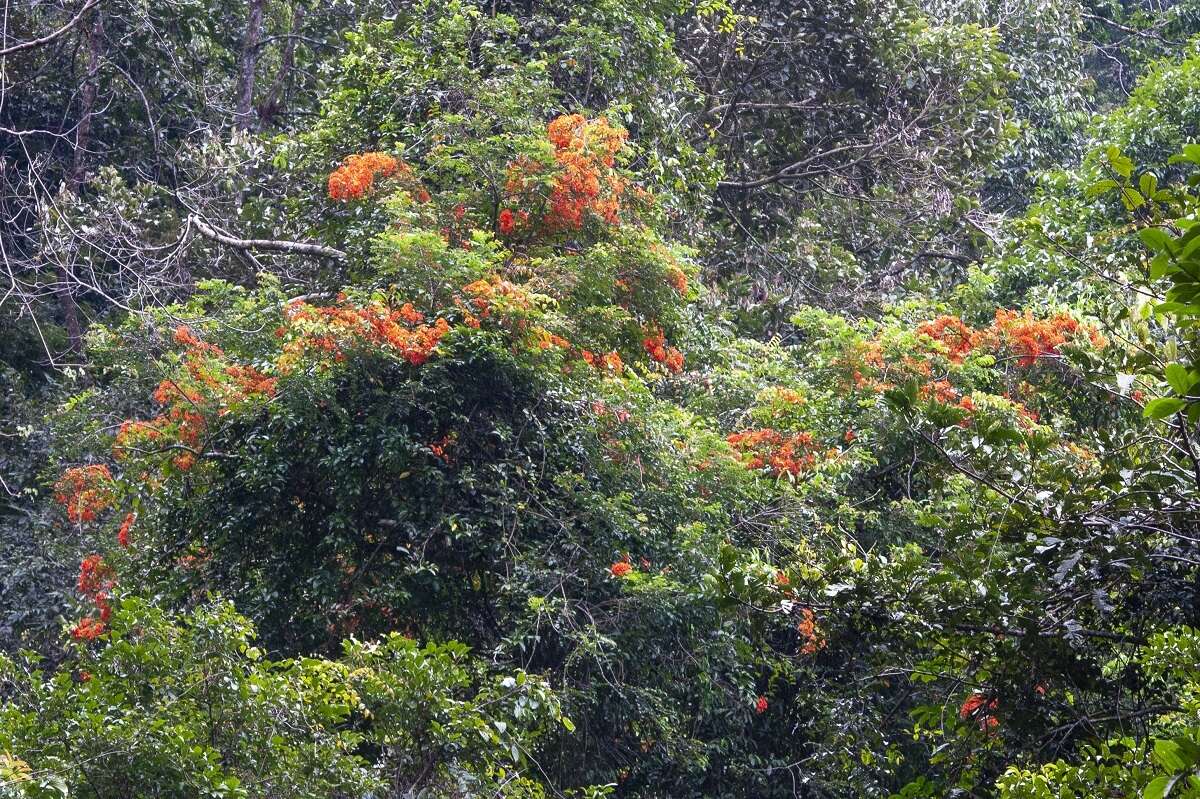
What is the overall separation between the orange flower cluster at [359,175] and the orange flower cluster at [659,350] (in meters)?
1.94

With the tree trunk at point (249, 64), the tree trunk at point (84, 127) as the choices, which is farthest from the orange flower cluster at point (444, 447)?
the tree trunk at point (249, 64)

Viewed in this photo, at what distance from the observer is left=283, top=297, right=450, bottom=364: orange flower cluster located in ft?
24.8

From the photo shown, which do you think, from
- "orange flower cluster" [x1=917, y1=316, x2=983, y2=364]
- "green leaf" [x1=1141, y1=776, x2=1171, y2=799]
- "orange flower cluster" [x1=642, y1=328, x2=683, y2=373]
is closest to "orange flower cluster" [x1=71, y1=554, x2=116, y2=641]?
"orange flower cluster" [x1=642, y1=328, x2=683, y2=373]

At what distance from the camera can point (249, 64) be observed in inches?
614

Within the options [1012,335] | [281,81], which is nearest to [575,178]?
[1012,335]

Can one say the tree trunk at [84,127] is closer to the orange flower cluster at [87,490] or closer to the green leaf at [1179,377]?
the orange flower cluster at [87,490]

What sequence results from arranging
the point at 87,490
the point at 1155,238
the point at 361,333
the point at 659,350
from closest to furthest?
1. the point at 1155,238
2. the point at 361,333
3. the point at 659,350
4. the point at 87,490

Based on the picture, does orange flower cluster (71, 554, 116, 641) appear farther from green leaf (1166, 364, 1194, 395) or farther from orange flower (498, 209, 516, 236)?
green leaf (1166, 364, 1194, 395)

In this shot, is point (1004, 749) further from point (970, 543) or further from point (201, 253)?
point (201, 253)

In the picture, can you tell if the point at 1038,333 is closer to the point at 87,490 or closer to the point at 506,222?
the point at 506,222

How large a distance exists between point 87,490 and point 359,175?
113 inches

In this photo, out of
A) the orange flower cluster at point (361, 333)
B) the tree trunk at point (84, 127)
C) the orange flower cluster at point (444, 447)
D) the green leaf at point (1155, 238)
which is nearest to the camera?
the green leaf at point (1155, 238)

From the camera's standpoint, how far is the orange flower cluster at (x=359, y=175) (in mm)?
8961

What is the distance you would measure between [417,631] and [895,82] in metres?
8.34
